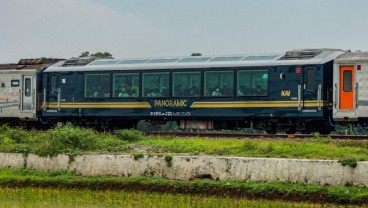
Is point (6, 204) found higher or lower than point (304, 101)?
lower

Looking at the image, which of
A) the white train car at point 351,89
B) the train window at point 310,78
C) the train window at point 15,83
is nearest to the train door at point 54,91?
the train window at point 15,83

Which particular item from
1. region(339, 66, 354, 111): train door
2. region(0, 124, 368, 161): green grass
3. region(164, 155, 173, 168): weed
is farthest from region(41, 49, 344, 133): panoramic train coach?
region(164, 155, 173, 168): weed

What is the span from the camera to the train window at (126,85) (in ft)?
99.8

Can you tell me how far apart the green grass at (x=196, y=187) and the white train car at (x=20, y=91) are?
41.6 ft

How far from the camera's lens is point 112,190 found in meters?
18.3

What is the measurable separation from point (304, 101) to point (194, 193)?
10644 mm

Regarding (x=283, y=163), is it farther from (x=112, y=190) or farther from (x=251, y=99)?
(x=251, y=99)

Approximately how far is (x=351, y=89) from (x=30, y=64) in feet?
48.6

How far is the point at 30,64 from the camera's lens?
34625mm

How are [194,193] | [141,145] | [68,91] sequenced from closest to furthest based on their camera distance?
[194,193] → [141,145] → [68,91]

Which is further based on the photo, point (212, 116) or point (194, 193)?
point (212, 116)

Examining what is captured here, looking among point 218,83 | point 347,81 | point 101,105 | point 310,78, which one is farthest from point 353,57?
point 101,105

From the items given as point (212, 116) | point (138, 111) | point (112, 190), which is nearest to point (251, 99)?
point (212, 116)

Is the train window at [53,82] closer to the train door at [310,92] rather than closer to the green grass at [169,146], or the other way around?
the green grass at [169,146]
